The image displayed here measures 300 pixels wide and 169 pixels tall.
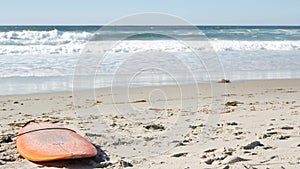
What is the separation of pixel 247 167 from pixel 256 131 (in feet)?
4.80

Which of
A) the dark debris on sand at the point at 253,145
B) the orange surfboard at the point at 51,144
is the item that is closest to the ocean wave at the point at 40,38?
the orange surfboard at the point at 51,144

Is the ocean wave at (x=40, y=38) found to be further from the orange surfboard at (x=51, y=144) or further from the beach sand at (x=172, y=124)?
the orange surfboard at (x=51, y=144)

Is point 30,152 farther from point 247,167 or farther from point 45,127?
point 247,167

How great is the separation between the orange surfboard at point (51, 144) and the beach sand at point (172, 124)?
0.24ft

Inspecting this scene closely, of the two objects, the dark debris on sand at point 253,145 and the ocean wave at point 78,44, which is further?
the ocean wave at point 78,44

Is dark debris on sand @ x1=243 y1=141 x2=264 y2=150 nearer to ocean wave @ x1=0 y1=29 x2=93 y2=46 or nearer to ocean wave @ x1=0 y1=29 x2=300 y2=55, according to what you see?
ocean wave @ x1=0 y1=29 x2=300 y2=55

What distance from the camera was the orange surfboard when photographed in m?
3.83

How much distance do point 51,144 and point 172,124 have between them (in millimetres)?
1879

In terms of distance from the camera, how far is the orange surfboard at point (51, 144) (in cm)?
383

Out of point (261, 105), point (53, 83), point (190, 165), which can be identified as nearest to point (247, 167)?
point (190, 165)

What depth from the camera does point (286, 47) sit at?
922 inches

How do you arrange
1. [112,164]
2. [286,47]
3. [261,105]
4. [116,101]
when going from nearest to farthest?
[112,164] → [261,105] → [116,101] → [286,47]

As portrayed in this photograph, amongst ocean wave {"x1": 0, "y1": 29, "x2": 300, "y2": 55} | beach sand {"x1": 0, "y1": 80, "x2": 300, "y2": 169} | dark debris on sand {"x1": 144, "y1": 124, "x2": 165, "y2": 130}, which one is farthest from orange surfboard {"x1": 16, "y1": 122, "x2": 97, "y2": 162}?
ocean wave {"x1": 0, "y1": 29, "x2": 300, "y2": 55}

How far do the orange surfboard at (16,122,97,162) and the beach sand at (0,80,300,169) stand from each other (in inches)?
2.9
